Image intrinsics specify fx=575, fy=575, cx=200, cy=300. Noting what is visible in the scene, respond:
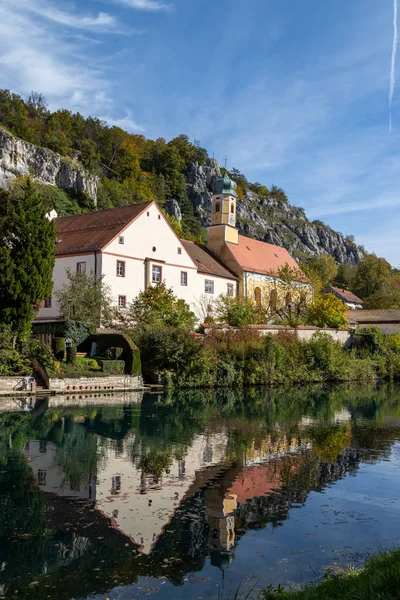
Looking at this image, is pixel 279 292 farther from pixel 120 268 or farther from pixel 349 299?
pixel 349 299

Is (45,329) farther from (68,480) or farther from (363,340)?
(363,340)

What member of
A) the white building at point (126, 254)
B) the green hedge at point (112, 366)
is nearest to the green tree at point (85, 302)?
the white building at point (126, 254)

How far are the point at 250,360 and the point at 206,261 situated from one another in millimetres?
17942

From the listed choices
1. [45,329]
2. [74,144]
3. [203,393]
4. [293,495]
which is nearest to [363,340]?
[203,393]

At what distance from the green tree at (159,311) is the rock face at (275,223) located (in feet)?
248

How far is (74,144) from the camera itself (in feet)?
314

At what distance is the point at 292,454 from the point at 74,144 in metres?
89.1

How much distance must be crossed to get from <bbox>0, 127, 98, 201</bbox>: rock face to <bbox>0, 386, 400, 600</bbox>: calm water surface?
5692 centimetres

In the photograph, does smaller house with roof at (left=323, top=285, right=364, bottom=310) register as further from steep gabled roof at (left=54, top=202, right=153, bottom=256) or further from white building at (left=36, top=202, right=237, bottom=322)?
steep gabled roof at (left=54, top=202, right=153, bottom=256)

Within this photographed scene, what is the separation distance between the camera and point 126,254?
1681 inches

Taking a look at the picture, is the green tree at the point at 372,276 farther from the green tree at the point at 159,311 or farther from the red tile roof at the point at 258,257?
the green tree at the point at 159,311

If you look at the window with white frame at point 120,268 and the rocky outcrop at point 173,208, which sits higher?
the rocky outcrop at point 173,208

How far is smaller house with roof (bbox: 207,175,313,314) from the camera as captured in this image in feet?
187

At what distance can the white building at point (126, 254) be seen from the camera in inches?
1633
